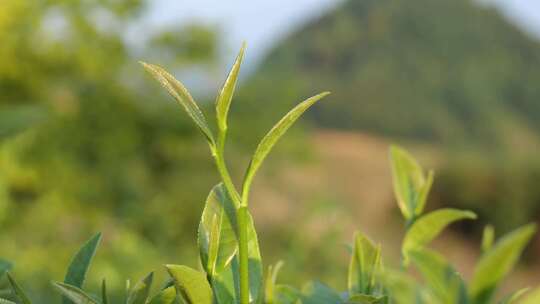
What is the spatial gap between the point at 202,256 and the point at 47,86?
6.23 m

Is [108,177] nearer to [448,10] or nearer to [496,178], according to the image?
[496,178]

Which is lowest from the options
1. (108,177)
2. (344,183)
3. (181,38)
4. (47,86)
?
(344,183)

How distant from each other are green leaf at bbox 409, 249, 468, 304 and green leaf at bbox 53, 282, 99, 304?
0.37 ft

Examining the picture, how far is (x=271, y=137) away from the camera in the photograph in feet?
0.78

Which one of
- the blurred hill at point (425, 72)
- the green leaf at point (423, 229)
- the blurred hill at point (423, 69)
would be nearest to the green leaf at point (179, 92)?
the green leaf at point (423, 229)

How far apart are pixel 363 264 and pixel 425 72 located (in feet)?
47.4

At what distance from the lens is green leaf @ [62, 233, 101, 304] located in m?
0.29

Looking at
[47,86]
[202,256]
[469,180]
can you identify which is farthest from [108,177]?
[202,256]

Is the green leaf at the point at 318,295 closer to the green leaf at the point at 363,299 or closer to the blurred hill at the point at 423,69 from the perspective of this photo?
the green leaf at the point at 363,299

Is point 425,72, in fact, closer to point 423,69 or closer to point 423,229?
point 423,69

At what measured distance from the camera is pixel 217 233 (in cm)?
25

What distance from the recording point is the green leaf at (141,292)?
0.26 meters

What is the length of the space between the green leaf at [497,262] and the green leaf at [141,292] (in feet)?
0.40

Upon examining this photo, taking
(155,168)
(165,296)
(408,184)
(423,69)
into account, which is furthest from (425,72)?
(165,296)
